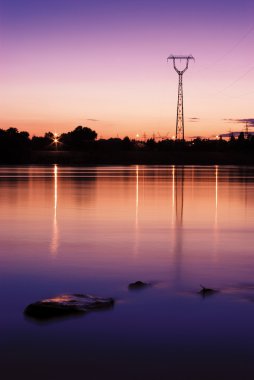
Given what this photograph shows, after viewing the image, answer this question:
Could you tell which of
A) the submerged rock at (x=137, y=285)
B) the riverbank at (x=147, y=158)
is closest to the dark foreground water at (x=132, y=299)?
the submerged rock at (x=137, y=285)

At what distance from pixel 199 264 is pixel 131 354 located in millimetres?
6242

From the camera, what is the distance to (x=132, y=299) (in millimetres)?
10008

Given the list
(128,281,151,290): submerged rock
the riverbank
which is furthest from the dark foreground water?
the riverbank

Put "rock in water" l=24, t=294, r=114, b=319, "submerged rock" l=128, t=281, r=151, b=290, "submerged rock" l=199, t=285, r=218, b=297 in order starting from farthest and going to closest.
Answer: "submerged rock" l=128, t=281, r=151, b=290, "submerged rock" l=199, t=285, r=218, b=297, "rock in water" l=24, t=294, r=114, b=319

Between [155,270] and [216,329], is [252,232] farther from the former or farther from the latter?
[216,329]

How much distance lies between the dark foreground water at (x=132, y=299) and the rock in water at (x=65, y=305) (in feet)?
Result: 0.72

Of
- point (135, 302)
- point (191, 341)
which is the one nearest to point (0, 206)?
point (135, 302)

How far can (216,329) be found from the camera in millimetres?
8383

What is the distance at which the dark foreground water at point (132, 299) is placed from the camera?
7102 millimetres

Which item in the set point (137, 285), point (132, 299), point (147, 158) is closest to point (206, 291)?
point (137, 285)

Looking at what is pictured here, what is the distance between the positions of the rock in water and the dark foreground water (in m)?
0.22

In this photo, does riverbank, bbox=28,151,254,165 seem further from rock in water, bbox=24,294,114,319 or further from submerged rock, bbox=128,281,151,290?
rock in water, bbox=24,294,114,319

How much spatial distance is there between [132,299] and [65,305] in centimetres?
128

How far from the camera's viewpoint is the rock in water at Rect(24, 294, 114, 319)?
29.6 ft
